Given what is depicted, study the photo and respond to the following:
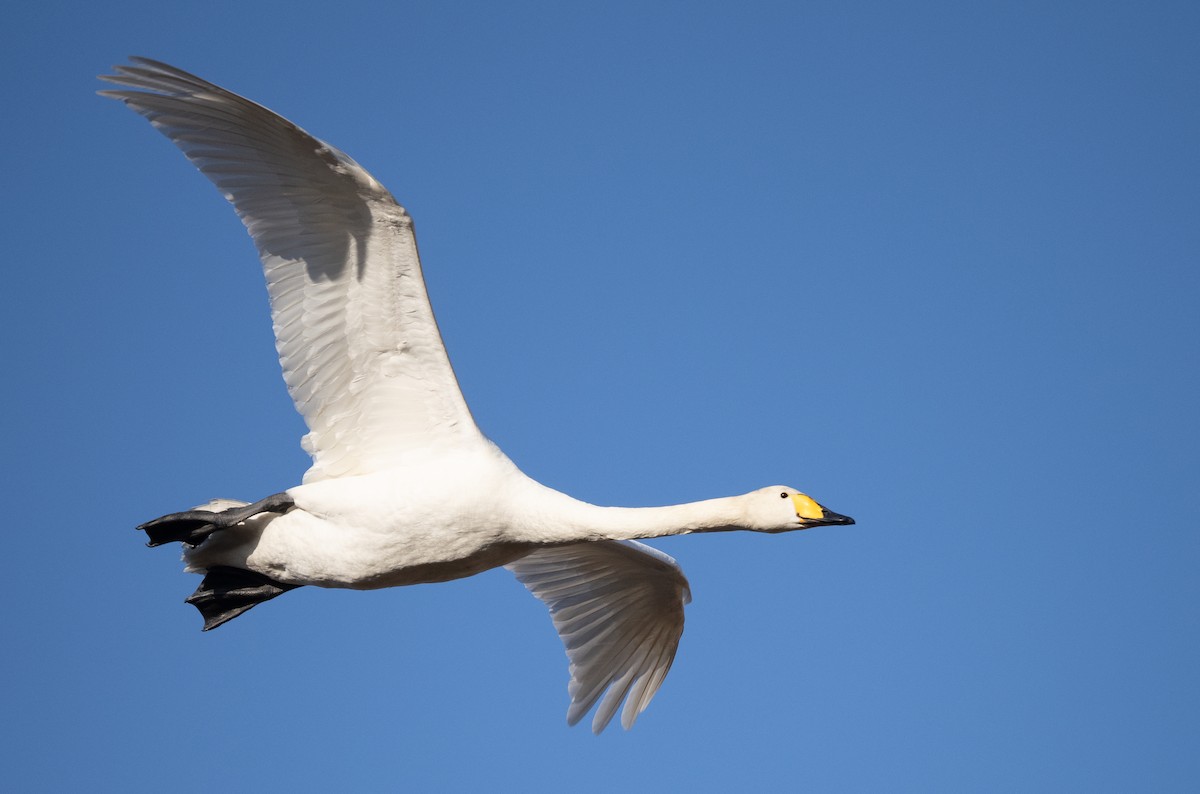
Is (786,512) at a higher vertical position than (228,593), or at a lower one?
higher

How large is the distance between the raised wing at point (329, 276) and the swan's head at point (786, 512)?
8.86 feet

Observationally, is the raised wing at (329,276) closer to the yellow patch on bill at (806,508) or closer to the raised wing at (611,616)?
the yellow patch on bill at (806,508)

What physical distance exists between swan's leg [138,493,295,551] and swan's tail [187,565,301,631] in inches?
22.8

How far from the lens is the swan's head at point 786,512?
1397cm

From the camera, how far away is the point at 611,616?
17109 millimetres

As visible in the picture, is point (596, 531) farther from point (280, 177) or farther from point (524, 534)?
point (280, 177)

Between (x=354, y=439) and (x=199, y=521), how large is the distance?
1582mm

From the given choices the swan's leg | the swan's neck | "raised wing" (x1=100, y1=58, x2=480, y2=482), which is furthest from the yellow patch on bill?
A: the swan's leg

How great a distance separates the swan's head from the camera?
13969 mm

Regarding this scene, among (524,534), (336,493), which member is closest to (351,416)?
(336,493)

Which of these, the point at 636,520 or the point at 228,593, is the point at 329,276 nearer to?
the point at 228,593

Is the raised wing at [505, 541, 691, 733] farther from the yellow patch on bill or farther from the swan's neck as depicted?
the yellow patch on bill

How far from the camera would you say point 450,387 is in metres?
13.9

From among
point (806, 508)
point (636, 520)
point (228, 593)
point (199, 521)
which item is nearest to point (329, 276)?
point (199, 521)
